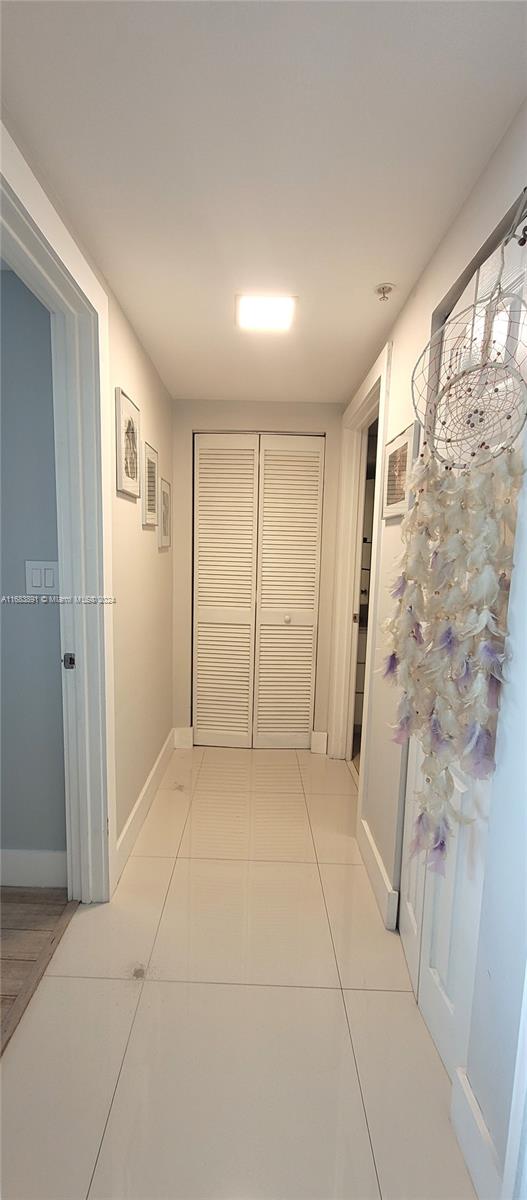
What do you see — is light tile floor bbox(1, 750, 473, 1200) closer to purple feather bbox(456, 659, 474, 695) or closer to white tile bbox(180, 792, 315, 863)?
white tile bbox(180, 792, 315, 863)

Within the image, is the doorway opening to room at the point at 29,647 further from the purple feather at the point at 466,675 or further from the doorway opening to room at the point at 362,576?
the doorway opening to room at the point at 362,576

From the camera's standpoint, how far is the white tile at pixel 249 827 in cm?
216

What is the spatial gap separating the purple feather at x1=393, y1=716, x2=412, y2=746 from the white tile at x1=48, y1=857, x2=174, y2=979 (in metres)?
1.13

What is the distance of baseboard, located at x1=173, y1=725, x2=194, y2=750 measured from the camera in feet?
10.8

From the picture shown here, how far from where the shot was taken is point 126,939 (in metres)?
1.63

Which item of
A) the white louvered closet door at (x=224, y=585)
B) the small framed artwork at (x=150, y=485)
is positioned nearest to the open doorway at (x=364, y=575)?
the white louvered closet door at (x=224, y=585)

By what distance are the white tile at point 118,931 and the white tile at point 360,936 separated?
0.65 metres

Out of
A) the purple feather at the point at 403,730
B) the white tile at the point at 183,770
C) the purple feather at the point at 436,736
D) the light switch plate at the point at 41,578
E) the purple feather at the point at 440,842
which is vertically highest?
the light switch plate at the point at 41,578

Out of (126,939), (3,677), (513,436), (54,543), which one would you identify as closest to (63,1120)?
(126,939)

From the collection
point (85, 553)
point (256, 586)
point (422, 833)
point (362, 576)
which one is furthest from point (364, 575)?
point (422, 833)

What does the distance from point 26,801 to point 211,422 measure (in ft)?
7.66

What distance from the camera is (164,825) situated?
7.71 feet

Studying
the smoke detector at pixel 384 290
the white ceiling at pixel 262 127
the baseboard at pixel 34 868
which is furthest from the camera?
the baseboard at pixel 34 868

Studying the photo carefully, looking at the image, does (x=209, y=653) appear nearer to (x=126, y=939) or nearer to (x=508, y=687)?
(x=126, y=939)
